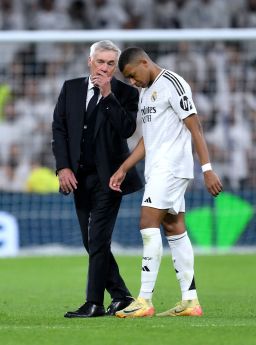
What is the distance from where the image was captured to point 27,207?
16.2 m

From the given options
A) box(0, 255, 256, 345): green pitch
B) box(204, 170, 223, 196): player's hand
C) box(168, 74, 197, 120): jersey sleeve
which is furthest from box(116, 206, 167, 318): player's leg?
box(168, 74, 197, 120): jersey sleeve

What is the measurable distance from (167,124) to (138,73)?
42 cm

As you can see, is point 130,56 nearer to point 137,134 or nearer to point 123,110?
point 123,110

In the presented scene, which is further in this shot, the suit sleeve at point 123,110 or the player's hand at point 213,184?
the suit sleeve at point 123,110

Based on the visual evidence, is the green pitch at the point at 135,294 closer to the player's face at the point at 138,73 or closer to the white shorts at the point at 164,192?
the white shorts at the point at 164,192

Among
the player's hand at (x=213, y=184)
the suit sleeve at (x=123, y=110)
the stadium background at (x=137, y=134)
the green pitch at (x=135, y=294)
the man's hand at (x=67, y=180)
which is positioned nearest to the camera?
the green pitch at (x=135, y=294)

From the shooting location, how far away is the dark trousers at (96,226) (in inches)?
344

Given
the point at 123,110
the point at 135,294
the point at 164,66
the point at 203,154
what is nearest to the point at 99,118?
the point at 123,110

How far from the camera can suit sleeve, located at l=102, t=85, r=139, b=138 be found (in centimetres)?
866

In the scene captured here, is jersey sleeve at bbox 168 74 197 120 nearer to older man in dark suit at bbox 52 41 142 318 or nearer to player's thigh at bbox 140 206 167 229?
older man in dark suit at bbox 52 41 142 318

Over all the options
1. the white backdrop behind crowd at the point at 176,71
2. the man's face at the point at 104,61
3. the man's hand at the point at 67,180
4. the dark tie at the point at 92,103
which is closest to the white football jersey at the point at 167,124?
the man's face at the point at 104,61

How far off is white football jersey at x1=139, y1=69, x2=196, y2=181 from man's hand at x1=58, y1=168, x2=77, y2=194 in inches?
22.9

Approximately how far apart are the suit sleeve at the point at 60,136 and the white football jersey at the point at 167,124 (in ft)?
2.19

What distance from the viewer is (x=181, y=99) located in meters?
8.45
